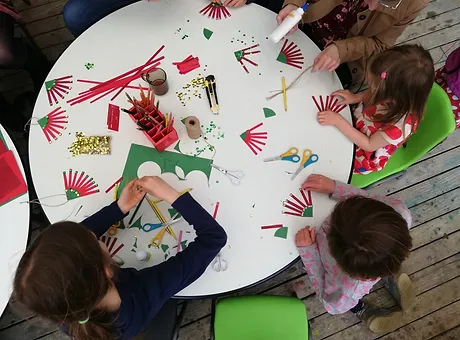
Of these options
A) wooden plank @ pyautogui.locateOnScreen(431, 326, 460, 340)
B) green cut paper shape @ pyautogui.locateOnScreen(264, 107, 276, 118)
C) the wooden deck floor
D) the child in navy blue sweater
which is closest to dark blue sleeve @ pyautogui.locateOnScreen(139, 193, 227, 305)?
the child in navy blue sweater

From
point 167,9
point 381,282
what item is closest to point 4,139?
point 167,9

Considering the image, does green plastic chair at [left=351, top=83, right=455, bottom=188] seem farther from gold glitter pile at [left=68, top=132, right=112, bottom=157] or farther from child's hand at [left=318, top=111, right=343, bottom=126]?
gold glitter pile at [left=68, top=132, right=112, bottom=157]

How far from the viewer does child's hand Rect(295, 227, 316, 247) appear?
1327 mm

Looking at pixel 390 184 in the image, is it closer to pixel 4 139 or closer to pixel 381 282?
pixel 381 282

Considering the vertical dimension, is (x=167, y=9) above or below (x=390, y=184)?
above

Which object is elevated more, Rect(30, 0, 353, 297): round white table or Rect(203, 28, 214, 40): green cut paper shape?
Rect(203, 28, 214, 40): green cut paper shape

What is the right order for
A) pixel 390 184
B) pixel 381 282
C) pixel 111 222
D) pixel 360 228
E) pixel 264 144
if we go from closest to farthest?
pixel 360 228, pixel 111 222, pixel 264 144, pixel 381 282, pixel 390 184

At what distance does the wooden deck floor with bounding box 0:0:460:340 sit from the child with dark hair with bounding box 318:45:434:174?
0.78 meters

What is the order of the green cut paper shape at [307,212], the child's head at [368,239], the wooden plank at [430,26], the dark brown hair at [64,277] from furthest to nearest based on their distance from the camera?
the wooden plank at [430,26], the green cut paper shape at [307,212], the child's head at [368,239], the dark brown hair at [64,277]

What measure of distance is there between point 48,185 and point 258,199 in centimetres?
75

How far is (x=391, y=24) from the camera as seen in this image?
168 cm

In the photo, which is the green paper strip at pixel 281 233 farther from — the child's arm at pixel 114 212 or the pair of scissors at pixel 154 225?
the child's arm at pixel 114 212

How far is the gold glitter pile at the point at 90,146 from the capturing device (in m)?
1.42

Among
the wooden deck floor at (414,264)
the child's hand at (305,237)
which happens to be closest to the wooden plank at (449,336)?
the wooden deck floor at (414,264)
